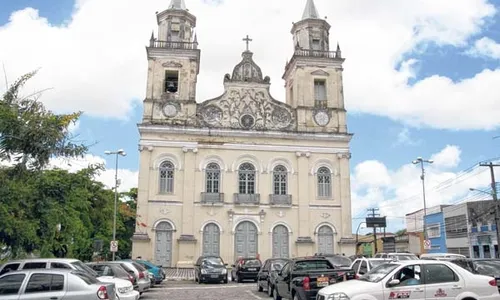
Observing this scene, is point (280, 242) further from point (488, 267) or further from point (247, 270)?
point (488, 267)

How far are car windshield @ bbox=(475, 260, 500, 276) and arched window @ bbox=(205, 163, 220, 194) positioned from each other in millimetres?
22230

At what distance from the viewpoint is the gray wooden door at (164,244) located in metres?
33.1

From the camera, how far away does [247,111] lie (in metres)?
36.7

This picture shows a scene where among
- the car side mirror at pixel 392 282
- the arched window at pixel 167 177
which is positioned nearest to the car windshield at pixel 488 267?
the car side mirror at pixel 392 282

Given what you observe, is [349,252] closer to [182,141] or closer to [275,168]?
[275,168]

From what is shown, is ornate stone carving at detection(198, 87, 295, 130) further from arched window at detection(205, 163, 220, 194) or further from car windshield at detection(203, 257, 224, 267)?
car windshield at detection(203, 257, 224, 267)

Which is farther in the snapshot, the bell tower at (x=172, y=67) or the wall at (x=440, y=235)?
the wall at (x=440, y=235)

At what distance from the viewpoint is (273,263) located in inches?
776

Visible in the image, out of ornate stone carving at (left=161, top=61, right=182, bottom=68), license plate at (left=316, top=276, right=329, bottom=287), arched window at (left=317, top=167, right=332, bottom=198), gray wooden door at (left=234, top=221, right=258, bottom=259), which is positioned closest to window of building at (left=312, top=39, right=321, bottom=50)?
arched window at (left=317, top=167, right=332, bottom=198)

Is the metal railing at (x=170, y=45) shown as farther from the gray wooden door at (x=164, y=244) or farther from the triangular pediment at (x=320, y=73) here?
the gray wooden door at (x=164, y=244)

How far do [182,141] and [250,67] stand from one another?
8.16 meters

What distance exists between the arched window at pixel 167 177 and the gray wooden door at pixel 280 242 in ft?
26.4

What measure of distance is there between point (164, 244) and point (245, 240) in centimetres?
564

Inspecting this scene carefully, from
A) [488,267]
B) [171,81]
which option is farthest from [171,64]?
[488,267]
